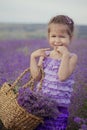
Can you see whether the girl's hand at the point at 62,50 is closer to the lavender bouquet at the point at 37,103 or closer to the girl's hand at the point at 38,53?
the girl's hand at the point at 38,53

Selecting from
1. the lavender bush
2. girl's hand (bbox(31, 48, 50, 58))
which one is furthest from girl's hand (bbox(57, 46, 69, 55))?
the lavender bush

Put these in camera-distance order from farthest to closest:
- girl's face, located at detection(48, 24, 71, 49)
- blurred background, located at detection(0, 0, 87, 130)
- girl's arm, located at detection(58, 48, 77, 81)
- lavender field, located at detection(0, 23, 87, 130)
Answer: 1. blurred background, located at detection(0, 0, 87, 130)
2. lavender field, located at detection(0, 23, 87, 130)
3. girl's face, located at detection(48, 24, 71, 49)
4. girl's arm, located at detection(58, 48, 77, 81)

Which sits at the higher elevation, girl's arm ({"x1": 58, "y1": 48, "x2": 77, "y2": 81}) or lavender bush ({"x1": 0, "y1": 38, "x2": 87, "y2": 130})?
girl's arm ({"x1": 58, "y1": 48, "x2": 77, "y2": 81})

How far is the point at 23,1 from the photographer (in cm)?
439

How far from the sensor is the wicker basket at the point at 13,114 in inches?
131

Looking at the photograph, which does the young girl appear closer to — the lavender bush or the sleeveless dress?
the sleeveless dress

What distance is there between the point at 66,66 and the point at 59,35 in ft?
0.94

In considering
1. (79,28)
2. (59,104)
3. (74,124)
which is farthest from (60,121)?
(79,28)

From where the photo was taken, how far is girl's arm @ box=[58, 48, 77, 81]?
351 centimetres

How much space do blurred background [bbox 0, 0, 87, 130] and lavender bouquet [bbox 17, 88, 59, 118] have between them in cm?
78

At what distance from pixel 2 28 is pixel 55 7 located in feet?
1.81

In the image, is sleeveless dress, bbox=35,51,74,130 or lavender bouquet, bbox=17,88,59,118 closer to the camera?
lavender bouquet, bbox=17,88,59,118

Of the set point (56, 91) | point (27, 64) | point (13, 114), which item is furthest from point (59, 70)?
point (27, 64)

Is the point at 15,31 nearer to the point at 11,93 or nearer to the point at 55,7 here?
the point at 55,7
